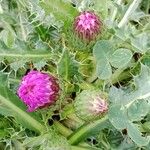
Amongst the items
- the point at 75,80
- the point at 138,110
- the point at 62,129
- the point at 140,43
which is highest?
the point at 140,43

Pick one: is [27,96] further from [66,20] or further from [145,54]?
[145,54]

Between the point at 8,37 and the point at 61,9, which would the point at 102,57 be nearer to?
the point at 61,9

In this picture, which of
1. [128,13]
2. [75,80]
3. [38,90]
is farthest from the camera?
[128,13]

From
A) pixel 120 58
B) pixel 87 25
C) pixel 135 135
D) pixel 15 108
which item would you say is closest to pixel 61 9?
pixel 87 25

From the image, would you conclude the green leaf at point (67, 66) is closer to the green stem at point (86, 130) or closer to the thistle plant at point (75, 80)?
the thistle plant at point (75, 80)

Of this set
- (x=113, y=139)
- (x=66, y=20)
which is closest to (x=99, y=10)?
(x=66, y=20)

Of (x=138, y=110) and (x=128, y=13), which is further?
(x=128, y=13)
